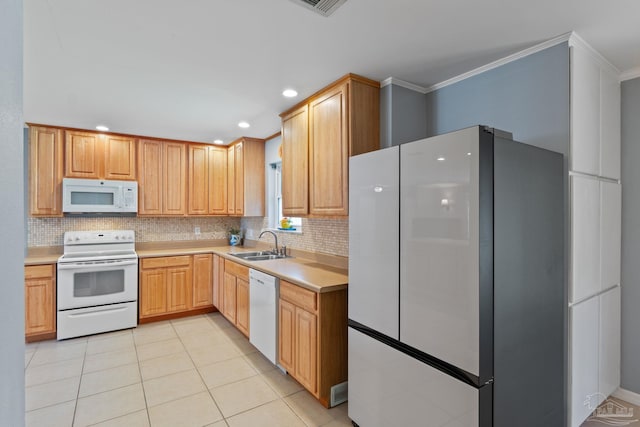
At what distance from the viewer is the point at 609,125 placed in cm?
228

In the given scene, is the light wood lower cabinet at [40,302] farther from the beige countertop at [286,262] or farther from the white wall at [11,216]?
the white wall at [11,216]

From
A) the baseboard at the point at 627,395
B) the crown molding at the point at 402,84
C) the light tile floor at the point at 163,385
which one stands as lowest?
the light tile floor at the point at 163,385

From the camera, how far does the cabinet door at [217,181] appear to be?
4910 millimetres

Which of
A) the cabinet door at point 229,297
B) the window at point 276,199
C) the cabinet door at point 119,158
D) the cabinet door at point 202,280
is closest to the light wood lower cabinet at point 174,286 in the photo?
the cabinet door at point 202,280

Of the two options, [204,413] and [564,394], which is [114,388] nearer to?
[204,413]

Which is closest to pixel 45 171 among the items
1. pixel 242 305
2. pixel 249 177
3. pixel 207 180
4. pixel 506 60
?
pixel 207 180

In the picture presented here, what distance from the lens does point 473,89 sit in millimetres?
2402

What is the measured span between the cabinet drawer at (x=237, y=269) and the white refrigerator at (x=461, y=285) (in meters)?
1.70

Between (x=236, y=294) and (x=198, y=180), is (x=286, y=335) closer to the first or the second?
(x=236, y=294)

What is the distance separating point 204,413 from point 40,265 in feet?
8.93

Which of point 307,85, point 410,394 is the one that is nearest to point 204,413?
point 410,394

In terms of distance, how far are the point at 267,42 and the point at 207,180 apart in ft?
10.7

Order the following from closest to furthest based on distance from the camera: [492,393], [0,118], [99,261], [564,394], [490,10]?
[0,118]
[492,393]
[490,10]
[564,394]
[99,261]

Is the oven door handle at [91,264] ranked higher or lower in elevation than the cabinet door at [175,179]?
lower
